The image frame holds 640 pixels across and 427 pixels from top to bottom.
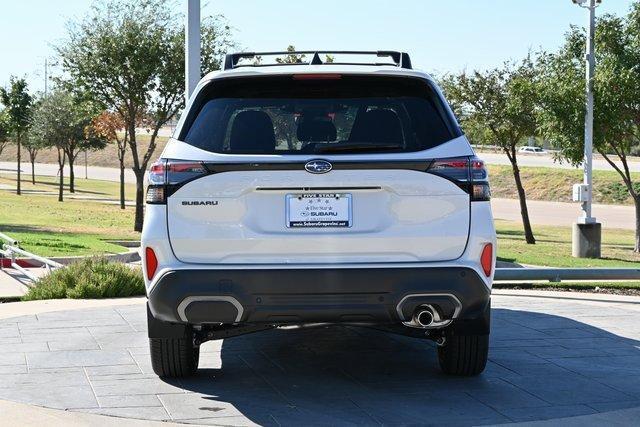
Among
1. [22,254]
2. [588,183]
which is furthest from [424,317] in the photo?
[588,183]

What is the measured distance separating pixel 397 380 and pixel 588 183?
18623 mm

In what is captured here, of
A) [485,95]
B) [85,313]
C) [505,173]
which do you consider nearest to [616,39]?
[485,95]

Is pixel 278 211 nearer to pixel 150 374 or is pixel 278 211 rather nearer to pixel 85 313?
pixel 150 374

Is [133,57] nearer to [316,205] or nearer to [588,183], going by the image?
[588,183]

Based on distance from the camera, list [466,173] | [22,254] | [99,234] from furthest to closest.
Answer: [99,234] < [22,254] < [466,173]

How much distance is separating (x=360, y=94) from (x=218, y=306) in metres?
1.59

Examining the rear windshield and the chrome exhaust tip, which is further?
the rear windshield

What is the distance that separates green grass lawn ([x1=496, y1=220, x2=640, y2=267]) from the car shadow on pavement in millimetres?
13178

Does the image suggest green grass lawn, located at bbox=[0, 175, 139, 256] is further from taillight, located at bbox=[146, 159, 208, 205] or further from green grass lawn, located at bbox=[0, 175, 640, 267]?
taillight, located at bbox=[146, 159, 208, 205]

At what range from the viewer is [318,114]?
652 cm

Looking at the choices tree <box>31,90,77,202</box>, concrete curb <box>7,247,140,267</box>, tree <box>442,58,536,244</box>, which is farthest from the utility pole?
tree <box>31,90,77,202</box>

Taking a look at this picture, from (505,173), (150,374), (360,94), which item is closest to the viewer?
(360,94)

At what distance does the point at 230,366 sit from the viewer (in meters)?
7.64

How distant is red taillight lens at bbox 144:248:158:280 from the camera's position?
6.09m
